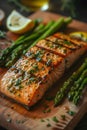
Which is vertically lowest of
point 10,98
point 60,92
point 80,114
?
point 80,114

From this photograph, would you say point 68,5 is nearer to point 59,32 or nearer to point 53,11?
point 53,11

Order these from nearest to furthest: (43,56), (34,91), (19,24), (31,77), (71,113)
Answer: (71,113) < (34,91) < (31,77) < (43,56) < (19,24)

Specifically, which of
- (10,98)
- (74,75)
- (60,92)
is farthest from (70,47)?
(10,98)

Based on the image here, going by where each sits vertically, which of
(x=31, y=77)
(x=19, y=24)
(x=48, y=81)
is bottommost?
(x=48, y=81)

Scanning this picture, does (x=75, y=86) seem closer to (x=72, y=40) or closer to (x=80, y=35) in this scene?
(x=72, y=40)

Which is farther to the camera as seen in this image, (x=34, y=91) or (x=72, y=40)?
(x=72, y=40)

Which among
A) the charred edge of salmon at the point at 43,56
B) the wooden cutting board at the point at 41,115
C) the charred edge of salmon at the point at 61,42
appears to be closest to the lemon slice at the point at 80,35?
the charred edge of salmon at the point at 61,42

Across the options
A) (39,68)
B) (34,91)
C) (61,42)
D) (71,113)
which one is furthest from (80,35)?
(71,113)

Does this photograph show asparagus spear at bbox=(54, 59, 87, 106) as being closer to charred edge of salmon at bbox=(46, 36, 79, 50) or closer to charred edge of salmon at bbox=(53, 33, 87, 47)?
charred edge of salmon at bbox=(46, 36, 79, 50)
